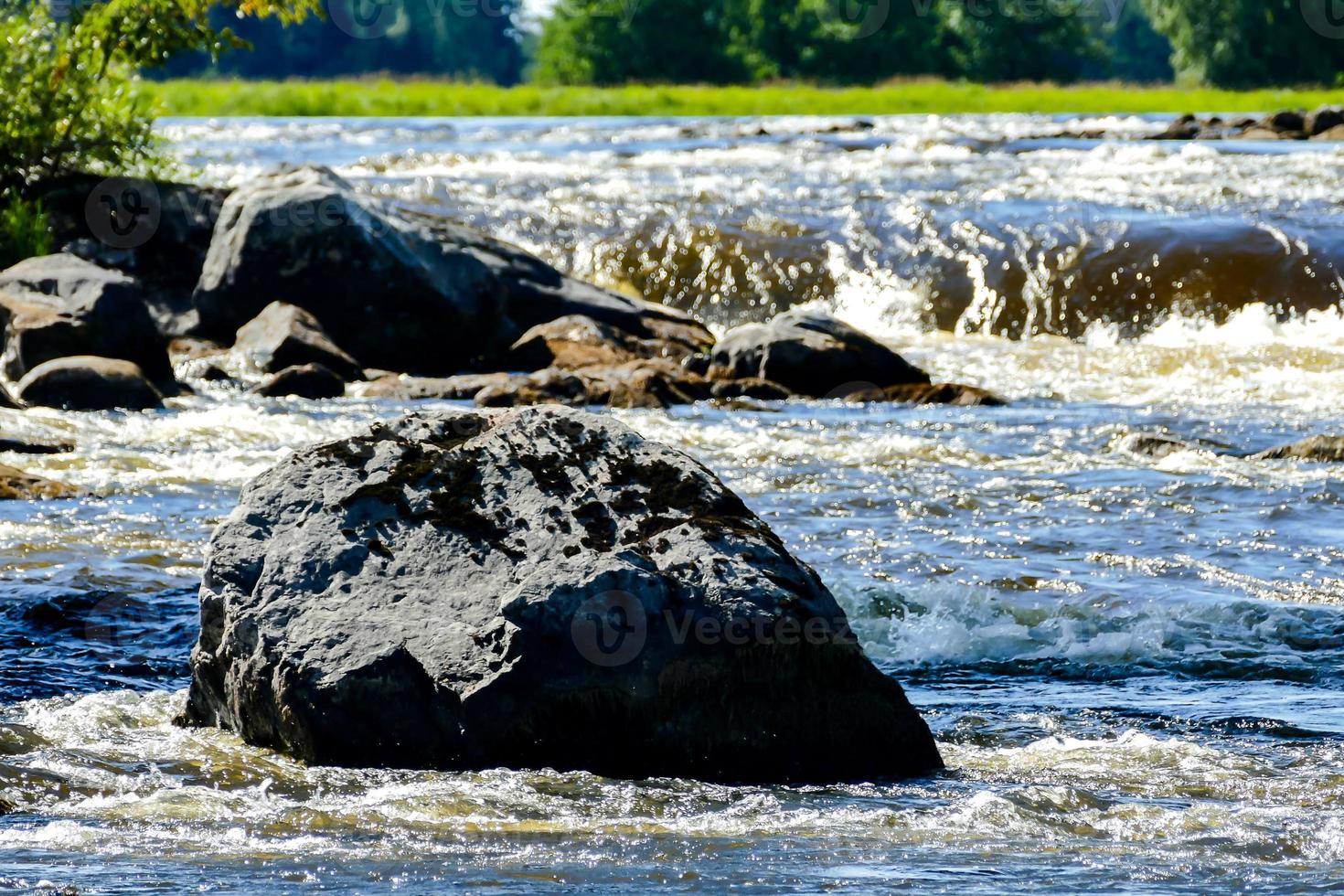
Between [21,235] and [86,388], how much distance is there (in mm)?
4570

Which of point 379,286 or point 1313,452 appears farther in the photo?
point 379,286

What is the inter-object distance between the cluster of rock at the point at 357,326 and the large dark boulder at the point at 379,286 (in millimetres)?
15

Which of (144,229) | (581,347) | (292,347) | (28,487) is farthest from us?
(144,229)

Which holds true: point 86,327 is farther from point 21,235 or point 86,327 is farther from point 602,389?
point 602,389

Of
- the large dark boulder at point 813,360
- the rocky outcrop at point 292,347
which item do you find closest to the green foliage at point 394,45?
the rocky outcrop at point 292,347

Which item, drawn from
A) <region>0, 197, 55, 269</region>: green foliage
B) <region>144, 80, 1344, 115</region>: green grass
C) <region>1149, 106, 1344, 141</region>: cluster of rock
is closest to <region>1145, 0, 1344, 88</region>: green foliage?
<region>144, 80, 1344, 115</region>: green grass

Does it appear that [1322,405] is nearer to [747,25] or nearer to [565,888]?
[565,888]

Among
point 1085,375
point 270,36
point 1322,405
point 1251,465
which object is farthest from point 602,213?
point 270,36

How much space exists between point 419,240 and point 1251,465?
296 inches

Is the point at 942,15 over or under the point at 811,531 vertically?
over

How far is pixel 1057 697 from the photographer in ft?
17.6

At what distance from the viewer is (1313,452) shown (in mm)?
9680

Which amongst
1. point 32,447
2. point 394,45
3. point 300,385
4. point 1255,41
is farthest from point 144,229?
point 394,45

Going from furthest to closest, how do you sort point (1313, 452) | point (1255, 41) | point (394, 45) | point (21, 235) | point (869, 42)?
1. point (394, 45)
2. point (869, 42)
3. point (1255, 41)
4. point (21, 235)
5. point (1313, 452)
